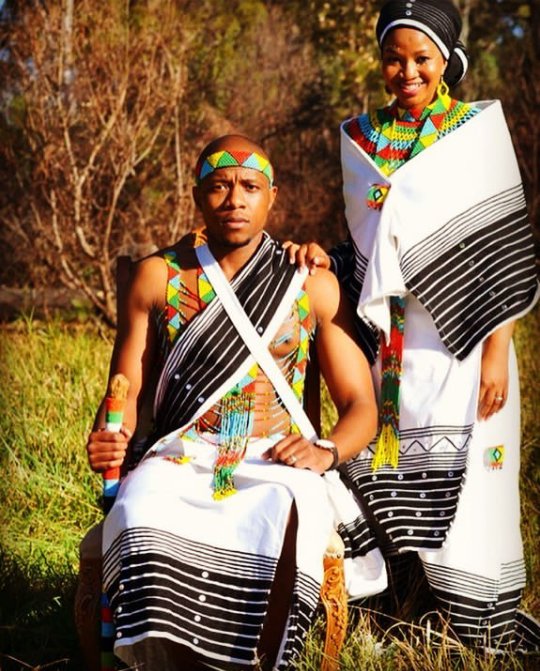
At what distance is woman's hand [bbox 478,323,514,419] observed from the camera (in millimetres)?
3999

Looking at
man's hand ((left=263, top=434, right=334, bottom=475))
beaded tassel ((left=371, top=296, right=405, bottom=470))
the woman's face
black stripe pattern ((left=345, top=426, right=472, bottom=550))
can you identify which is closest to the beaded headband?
the woman's face

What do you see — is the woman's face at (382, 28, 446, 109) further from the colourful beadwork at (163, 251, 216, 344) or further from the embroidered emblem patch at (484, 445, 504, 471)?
the embroidered emblem patch at (484, 445, 504, 471)

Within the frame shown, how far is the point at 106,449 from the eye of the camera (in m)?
3.54

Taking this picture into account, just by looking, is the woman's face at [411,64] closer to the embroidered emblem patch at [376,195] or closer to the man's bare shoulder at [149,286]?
the embroidered emblem patch at [376,195]

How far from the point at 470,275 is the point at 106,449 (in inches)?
54.9

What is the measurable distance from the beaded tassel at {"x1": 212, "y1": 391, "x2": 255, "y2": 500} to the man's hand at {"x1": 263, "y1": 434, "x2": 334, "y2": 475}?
4.2 inches

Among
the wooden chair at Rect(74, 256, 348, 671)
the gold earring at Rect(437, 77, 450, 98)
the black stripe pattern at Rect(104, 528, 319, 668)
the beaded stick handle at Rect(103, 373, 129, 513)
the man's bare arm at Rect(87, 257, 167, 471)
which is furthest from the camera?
the gold earring at Rect(437, 77, 450, 98)

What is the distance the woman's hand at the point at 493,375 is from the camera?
400cm

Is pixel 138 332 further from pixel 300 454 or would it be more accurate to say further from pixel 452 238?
pixel 452 238

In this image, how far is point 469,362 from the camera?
13.0 ft

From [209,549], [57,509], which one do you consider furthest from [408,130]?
[57,509]

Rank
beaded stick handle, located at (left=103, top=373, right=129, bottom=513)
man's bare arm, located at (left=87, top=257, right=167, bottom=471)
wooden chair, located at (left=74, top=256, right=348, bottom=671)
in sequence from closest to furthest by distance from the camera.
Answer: beaded stick handle, located at (left=103, top=373, right=129, bottom=513), wooden chair, located at (left=74, top=256, right=348, bottom=671), man's bare arm, located at (left=87, top=257, right=167, bottom=471)

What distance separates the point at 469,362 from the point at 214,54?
26.5 ft

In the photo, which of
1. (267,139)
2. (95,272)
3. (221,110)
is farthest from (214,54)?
(95,272)
